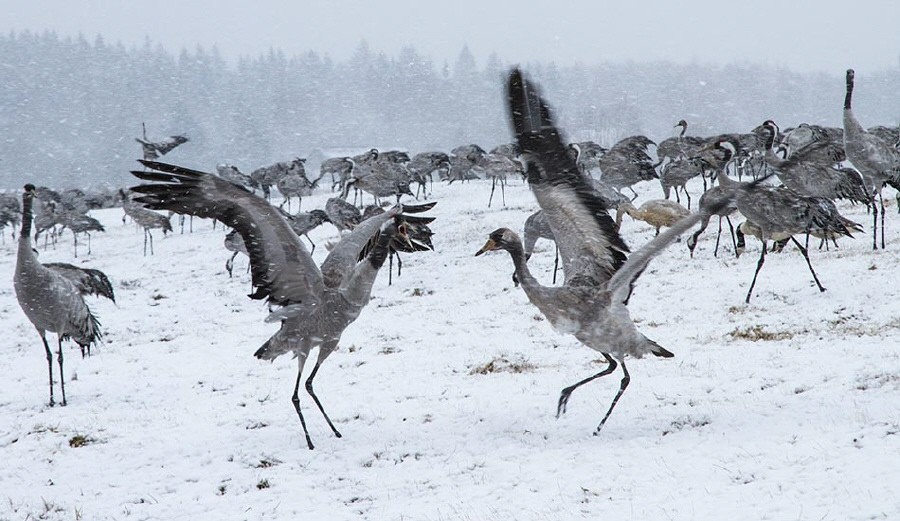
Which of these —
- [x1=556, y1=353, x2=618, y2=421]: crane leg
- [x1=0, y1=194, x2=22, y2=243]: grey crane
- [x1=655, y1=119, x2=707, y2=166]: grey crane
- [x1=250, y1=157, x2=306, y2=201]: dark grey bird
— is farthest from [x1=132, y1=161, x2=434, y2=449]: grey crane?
[x1=250, y1=157, x2=306, y2=201]: dark grey bird

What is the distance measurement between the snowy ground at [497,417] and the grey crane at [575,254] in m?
0.98

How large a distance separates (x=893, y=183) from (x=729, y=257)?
3.58m

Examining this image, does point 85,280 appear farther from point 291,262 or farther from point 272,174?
point 272,174

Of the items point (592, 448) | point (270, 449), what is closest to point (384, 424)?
point (270, 449)

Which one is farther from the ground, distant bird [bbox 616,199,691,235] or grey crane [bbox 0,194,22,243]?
distant bird [bbox 616,199,691,235]

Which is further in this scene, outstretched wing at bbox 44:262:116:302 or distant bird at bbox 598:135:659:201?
distant bird at bbox 598:135:659:201

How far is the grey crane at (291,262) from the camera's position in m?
6.60

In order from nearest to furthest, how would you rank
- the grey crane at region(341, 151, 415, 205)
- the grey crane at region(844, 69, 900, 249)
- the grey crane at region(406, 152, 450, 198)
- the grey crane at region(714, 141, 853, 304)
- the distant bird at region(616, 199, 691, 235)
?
the grey crane at region(714, 141, 853, 304) < the grey crane at region(844, 69, 900, 249) < the distant bird at region(616, 199, 691, 235) < the grey crane at region(341, 151, 415, 205) < the grey crane at region(406, 152, 450, 198)

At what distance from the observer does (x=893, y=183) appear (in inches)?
568

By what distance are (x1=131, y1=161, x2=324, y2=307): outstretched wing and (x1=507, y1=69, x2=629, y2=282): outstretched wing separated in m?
2.54

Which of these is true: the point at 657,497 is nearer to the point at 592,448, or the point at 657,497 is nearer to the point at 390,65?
the point at 592,448

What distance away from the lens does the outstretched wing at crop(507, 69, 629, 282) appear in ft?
24.3

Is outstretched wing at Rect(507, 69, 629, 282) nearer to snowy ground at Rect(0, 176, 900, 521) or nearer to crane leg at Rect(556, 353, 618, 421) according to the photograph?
crane leg at Rect(556, 353, 618, 421)

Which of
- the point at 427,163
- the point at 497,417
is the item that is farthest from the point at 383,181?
the point at 497,417
